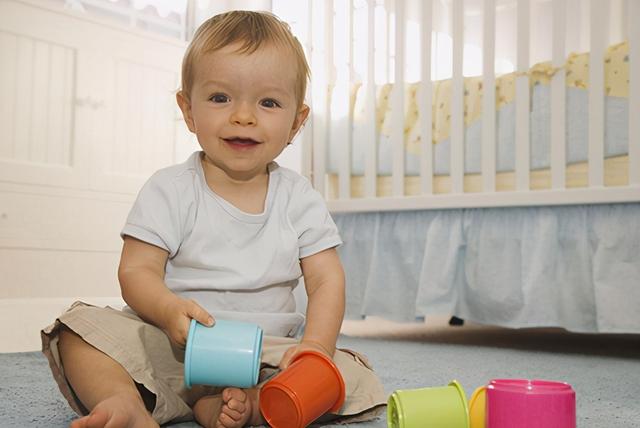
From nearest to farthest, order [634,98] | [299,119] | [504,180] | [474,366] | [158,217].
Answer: [158,217] → [299,119] → [474,366] → [634,98] → [504,180]

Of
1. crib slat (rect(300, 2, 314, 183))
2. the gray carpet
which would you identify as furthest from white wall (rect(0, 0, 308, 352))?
the gray carpet

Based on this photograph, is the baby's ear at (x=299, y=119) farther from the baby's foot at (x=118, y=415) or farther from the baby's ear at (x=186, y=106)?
the baby's foot at (x=118, y=415)

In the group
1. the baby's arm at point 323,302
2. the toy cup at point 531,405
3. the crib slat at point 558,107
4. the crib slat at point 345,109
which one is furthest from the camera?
the crib slat at point 345,109

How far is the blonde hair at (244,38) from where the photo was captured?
83 cm

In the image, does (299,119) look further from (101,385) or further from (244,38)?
(101,385)

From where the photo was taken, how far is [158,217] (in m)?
0.82

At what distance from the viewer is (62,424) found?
0.75 m

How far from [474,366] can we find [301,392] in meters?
0.74

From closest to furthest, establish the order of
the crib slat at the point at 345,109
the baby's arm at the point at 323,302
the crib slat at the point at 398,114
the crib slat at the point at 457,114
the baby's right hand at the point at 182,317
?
the baby's right hand at the point at 182,317 < the baby's arm at the point at 323,302 < the crib slat at the point at 457,114 < the crib slat at the point at 398,114 < the crib slat at the point at 345,109

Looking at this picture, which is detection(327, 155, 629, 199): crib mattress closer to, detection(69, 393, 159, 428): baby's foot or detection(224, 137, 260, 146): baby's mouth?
detection(224, 137, 260, 146): baby's mouth

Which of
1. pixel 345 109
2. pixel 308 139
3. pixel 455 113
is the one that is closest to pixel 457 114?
pixel 455 113

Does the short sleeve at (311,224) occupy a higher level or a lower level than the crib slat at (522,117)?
lower

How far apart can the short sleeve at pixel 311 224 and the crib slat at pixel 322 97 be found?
1062 mm

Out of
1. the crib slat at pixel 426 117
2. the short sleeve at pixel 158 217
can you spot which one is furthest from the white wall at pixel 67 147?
the short sleeve at pixel 158 217
